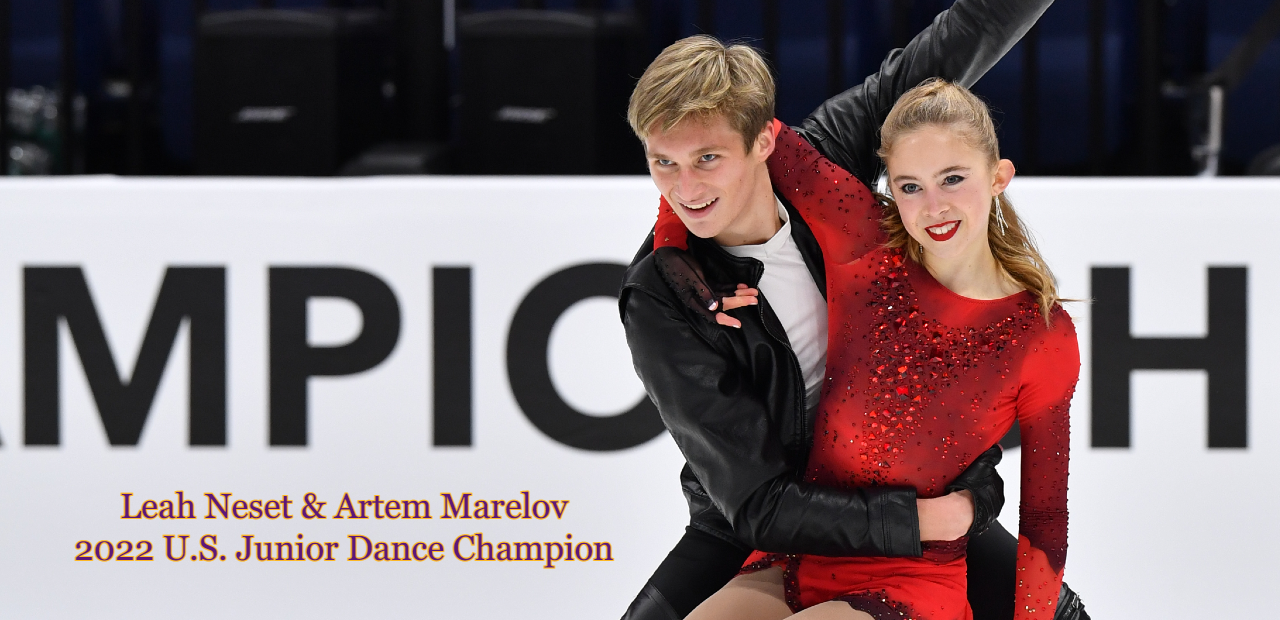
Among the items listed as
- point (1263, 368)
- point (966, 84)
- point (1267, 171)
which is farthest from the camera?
point (1267, 171)

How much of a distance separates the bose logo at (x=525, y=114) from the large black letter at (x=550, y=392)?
1245 millimetres

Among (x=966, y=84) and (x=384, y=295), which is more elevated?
(x=966, y=84)

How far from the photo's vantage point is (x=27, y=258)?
9.08 ft

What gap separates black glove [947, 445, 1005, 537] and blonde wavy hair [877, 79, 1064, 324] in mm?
209

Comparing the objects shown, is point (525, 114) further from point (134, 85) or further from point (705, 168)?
point (705, 168)

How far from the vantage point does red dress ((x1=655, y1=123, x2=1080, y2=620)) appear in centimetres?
171

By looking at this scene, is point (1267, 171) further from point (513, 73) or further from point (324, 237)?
point (324, 237)

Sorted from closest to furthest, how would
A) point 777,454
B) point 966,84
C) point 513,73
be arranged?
point 777,454 → point 966,84 → point 513,73

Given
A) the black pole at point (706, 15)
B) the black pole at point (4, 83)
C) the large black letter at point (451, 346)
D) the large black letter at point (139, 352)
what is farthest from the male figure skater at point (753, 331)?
the black pole at point (4, 83)

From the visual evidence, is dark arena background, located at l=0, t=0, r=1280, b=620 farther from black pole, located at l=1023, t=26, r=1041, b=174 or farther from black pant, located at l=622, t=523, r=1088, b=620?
black pole, located at l=1023, t=26, r=1041, b=174

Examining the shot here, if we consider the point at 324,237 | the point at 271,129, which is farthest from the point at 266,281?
the point at 271,129

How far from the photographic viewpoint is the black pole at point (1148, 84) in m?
3.87

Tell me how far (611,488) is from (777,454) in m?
1.07

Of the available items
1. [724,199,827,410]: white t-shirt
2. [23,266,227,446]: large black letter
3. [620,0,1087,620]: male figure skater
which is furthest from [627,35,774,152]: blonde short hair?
[23,266,227,446]: large black letter
